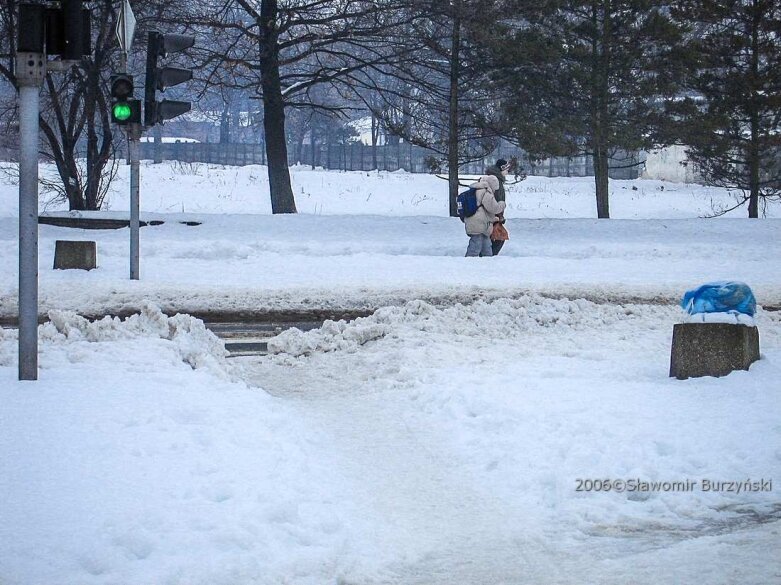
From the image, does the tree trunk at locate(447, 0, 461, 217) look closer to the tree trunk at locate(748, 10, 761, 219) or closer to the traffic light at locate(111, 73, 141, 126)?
the tree trunk at locate(748, 10, 761, 219)

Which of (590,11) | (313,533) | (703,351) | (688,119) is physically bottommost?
(313,533)

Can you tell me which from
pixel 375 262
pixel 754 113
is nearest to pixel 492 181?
pixel 375 262

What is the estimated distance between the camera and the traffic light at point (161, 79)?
14.5 metres

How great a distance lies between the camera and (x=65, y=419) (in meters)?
5.95

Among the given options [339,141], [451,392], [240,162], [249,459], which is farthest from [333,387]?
[339,141]

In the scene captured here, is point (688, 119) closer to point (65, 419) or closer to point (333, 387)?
point (333, 387)

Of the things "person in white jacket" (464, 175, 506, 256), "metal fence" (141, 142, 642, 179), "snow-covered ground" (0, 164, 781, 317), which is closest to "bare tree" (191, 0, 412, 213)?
"snow-covered ground" (0, 164, 781, 317)

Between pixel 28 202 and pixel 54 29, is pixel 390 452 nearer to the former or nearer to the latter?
pixel 28 202

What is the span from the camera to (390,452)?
21.3ft

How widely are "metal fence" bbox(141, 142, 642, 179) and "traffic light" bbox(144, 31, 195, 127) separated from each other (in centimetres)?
4557

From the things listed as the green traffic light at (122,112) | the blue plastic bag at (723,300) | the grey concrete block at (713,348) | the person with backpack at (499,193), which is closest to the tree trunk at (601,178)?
the person with backpack at (499,193)

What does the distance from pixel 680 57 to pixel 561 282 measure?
47.0ft

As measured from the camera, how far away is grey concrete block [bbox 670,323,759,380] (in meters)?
7.79

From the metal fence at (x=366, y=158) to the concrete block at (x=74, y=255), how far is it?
44222mm
